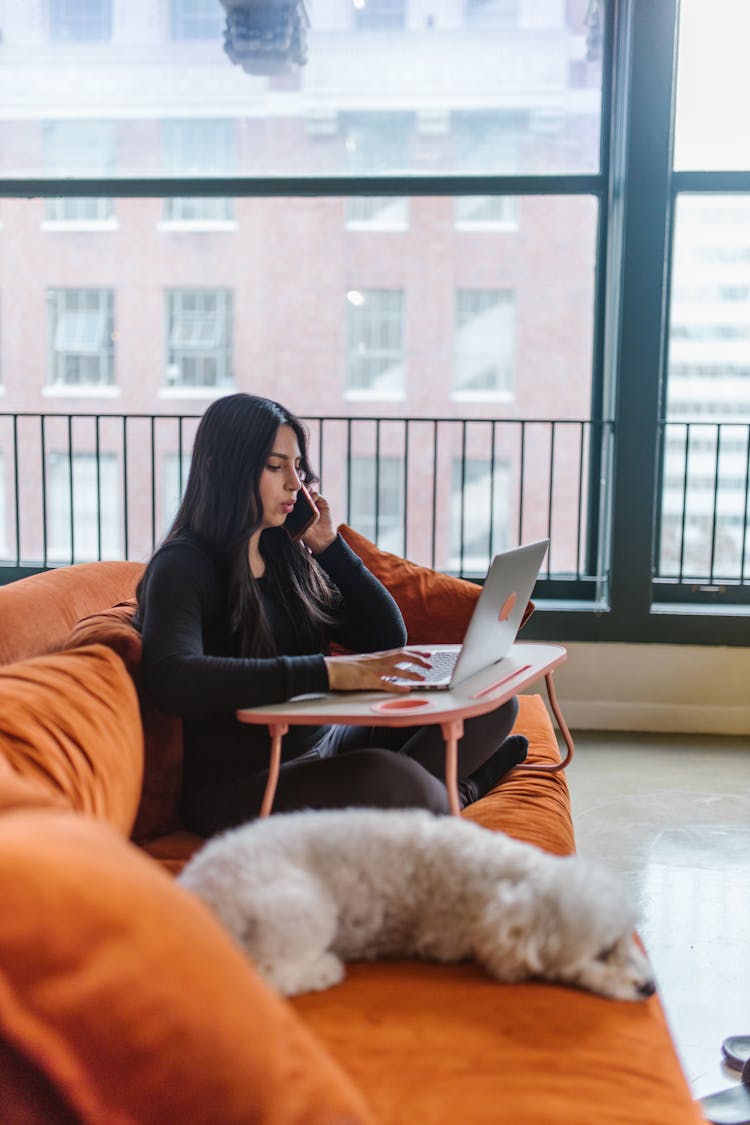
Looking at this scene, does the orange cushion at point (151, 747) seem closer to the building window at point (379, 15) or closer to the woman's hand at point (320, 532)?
the woman's hand at point (320, 532)

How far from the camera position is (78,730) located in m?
1.34

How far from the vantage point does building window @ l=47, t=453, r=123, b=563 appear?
14.5 feet

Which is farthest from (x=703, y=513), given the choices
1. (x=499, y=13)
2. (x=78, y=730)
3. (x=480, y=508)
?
(x=78, y=730)

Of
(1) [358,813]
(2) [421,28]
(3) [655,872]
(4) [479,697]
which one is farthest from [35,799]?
(2) [421,28]

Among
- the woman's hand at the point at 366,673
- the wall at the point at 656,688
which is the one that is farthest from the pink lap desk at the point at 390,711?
the wall at the point at 656,688

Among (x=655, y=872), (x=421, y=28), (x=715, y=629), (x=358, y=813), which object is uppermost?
(x=421, y=28)

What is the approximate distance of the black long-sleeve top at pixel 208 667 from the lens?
161 centimetres

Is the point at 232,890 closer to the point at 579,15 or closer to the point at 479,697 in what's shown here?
the point at 479,697

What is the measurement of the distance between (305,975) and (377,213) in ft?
11.7

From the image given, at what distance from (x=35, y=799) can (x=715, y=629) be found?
11.1ft

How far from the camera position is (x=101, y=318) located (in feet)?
14.2

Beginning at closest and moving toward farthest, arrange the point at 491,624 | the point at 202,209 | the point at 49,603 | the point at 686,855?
the point at 491,624
the point at 49,603
the point at 686,855
the point at 202,209

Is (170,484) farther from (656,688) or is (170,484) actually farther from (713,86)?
(713,86)

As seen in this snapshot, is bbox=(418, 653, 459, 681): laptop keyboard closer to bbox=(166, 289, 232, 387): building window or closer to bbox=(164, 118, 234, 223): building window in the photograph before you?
bbox=(166, 289, 232, 387): building window
